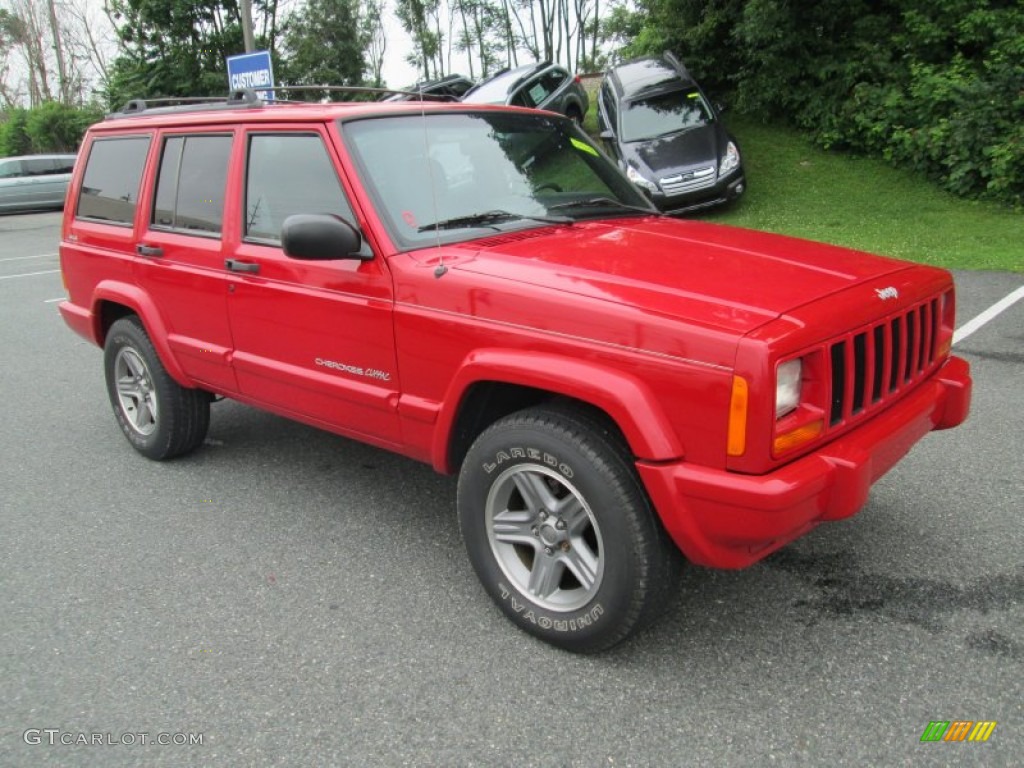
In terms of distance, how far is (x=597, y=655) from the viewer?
289cm

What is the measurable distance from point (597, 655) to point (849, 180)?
12425 millimetres

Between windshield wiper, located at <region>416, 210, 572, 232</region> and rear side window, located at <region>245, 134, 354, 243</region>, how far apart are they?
35cm

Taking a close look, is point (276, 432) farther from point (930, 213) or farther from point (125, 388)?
point (930, 213)

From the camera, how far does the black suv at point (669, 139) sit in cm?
1167

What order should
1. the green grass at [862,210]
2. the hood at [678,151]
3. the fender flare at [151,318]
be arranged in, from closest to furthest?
the fender flare at [151,318] < the green grass at [862,210] < the hood at [678,151]

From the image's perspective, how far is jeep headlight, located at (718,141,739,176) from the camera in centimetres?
1181

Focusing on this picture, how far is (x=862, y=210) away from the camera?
12141mm

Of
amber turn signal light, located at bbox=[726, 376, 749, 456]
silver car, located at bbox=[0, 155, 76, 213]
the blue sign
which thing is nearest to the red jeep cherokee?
amber turn signal light, located at bbox=[726, 376, 749, 456]

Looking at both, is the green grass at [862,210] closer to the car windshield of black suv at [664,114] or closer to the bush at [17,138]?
the car windshield of black suv at [664,114]

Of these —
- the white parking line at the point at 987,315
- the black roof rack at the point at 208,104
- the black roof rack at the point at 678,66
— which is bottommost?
the white parking line at the point at 987,315

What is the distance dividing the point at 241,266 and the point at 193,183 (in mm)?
721

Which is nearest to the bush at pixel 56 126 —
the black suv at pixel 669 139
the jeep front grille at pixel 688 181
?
the black suv at pixel 669 139

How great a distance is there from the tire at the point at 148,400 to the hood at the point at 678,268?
221 cm

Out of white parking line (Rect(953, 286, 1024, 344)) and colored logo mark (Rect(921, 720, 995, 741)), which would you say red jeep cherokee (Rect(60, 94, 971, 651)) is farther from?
white parking line (Rect(953, 286, 1024, 344))
